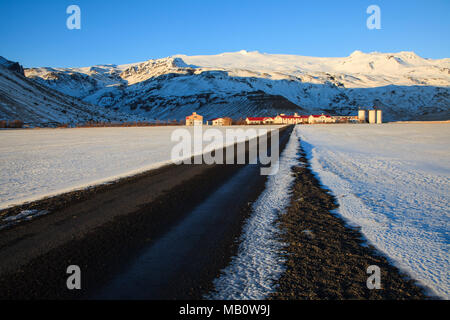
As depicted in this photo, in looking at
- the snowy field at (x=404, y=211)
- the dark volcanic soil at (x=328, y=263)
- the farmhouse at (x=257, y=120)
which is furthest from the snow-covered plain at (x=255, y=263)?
the farmhouse at (x=257, y=120)

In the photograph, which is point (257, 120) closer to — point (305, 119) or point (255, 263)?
point (305, 119)

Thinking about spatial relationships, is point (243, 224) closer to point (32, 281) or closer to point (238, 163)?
point (32, 281)

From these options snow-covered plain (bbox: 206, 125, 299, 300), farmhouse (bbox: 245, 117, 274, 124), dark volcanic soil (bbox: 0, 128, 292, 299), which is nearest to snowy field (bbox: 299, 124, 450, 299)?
snow-covered plain (bbox: 206, 125, 299, 300)

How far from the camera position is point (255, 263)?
12.6 ft

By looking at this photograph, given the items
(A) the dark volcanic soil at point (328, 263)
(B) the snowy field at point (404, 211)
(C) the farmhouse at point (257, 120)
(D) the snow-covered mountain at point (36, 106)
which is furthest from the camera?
(C) the farmhouse at point (257, 120)

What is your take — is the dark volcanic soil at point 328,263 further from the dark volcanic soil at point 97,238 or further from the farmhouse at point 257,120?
the farmhouse at point 257,120

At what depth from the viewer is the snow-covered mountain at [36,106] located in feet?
223

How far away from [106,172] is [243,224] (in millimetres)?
7489

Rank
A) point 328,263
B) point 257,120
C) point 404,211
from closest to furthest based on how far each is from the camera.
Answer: point 328,263, point 404,211, point 257,120

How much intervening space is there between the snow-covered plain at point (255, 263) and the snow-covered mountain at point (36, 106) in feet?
244

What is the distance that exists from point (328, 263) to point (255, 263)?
0.93 metres

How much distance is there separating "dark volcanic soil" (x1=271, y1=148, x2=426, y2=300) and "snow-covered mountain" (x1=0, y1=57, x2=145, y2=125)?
246 ft

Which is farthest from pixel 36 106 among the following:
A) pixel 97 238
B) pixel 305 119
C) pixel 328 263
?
pixel 305 119
